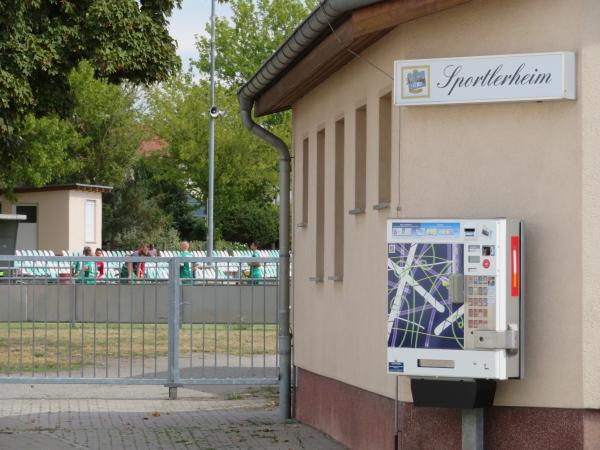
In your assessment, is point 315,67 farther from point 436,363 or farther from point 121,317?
point 121,317

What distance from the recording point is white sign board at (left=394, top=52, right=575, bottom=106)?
8.75 m

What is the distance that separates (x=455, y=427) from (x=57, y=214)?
4880 centimetres

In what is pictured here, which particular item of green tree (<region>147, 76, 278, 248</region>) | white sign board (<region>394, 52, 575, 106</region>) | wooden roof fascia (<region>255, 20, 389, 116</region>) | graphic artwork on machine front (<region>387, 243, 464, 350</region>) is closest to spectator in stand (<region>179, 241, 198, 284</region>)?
wooden roof fascia (<region>255, 20, 389, 116</region>)

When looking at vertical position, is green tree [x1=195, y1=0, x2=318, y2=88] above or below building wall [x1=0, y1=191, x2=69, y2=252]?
above

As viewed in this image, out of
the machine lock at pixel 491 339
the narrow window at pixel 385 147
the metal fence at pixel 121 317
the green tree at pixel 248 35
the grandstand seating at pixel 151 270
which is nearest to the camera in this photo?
the machine lock at pixel 491 339

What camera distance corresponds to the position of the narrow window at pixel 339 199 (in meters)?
12.6

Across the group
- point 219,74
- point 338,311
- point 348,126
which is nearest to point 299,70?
point 348,126

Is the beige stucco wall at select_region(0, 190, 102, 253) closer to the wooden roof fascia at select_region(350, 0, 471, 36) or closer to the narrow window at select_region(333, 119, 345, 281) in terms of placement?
the narrow window at select_region(333, 119, 345, 281)

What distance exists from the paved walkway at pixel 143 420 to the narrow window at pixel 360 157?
217cm

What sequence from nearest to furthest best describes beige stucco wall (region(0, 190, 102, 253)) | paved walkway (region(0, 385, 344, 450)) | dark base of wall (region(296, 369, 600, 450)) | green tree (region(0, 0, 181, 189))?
dark base of wall (region(296, 369, 600, 450))
paved walkway (region(0, 385, 344, 450))
green tree (region(0, 0, 181, 189))
beige stucco wall (region(0, 190, 102, 253))

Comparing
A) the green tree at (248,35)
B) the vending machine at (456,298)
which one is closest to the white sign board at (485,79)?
the vending machine at (456,298)

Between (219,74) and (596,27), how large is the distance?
72.5 metres

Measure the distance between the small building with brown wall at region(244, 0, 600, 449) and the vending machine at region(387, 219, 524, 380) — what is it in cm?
26

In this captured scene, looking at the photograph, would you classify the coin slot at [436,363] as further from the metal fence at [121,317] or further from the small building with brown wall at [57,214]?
the small building with brown wall at [57,214]
